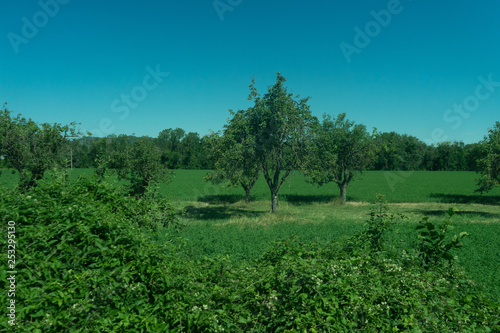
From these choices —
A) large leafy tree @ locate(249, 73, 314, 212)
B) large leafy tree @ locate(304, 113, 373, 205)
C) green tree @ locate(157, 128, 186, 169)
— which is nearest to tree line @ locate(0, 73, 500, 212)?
large leafy tree @ locate(249, 73, 314, 212)

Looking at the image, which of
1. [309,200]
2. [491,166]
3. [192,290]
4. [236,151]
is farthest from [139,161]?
[491,166]

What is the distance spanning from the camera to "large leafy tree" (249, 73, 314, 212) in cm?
2225

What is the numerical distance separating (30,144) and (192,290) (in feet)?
58.4

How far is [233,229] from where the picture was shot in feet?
60.2

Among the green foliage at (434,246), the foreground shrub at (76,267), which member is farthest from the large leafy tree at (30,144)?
the green foliage at (434,246)

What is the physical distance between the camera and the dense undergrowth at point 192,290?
3.10 metres

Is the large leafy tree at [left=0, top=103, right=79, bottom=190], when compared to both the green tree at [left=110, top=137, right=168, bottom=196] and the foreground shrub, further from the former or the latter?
the foreground shrub

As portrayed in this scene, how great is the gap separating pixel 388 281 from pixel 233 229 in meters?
15.1

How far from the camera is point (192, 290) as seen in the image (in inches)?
141

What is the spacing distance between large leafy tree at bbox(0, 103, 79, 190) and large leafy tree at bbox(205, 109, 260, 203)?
378 inches

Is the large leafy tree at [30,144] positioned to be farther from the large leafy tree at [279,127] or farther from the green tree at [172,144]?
the green tree at [172,144]

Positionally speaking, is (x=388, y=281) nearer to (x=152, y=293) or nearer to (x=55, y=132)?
(x=152, y=293)

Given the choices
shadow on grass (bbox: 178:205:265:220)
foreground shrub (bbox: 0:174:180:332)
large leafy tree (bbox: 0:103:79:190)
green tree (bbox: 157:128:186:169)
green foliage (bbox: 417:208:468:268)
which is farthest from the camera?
green tree (bbox: 157:128:186:169)

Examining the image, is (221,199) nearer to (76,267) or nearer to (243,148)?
(243,148)
